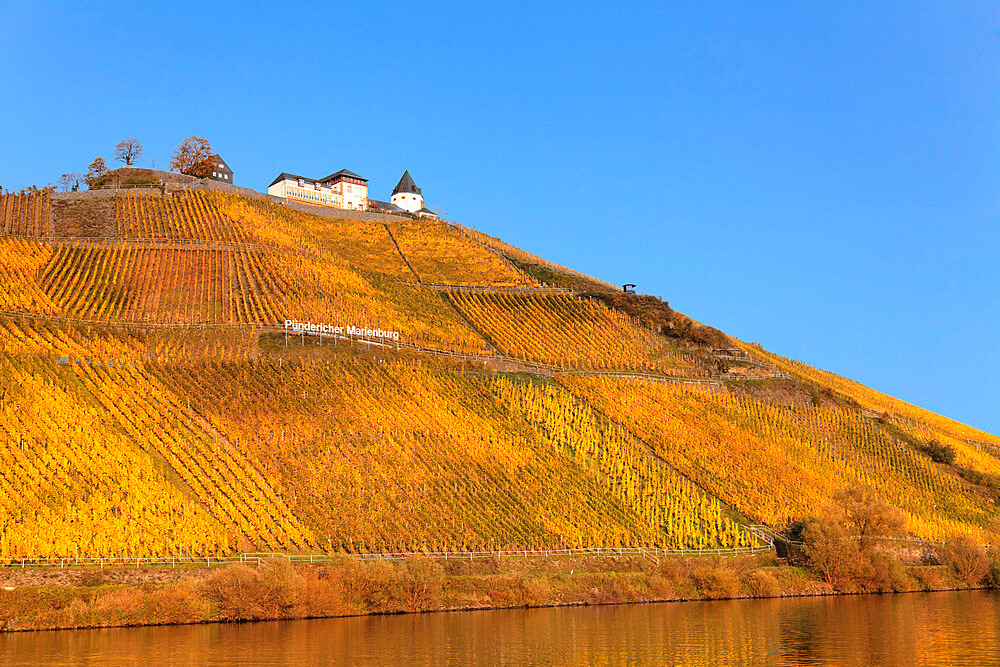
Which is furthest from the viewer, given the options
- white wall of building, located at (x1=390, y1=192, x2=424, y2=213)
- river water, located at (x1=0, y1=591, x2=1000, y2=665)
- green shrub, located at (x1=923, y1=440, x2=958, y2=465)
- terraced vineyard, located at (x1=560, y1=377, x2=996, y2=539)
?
white wall of building, located at (x1=390, y1=192, x2=424, y2=213)

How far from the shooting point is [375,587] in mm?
44500

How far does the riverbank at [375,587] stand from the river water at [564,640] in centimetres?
112

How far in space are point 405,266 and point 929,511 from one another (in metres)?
59.6

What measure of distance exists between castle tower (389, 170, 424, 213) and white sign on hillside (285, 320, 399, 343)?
262 ft

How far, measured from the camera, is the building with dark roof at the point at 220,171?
5108 inches

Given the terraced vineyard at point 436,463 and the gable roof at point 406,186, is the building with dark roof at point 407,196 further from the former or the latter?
the terraced vineyard at point 436,463

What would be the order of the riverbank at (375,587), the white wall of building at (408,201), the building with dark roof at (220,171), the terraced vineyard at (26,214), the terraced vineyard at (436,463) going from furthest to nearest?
the white wall of building at (408,201)
the building with dark roof at (220,171)
the terraced vineyard at (26,214)
the terraced vineyard at (436,463)
the riverbank at (375,587)

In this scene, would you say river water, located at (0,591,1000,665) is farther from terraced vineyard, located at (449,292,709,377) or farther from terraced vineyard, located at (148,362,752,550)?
terraced vineyard, located at (449,292,709,377)

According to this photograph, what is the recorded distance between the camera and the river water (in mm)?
31594

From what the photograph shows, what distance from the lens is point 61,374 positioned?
57.5 metres

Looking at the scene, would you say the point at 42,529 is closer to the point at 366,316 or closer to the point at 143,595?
the point at 143,595

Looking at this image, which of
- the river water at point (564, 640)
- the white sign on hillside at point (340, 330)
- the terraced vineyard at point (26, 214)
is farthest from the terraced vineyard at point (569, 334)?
the terraced vineyard at point (26, 214)

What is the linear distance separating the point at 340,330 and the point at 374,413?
14.1m

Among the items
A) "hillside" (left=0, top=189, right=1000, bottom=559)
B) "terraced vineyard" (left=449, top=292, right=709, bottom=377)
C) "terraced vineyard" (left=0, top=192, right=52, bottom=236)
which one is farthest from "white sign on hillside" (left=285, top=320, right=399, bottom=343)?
"terraced vineyard" (left=0, top=192, right=52, bottom=236)
